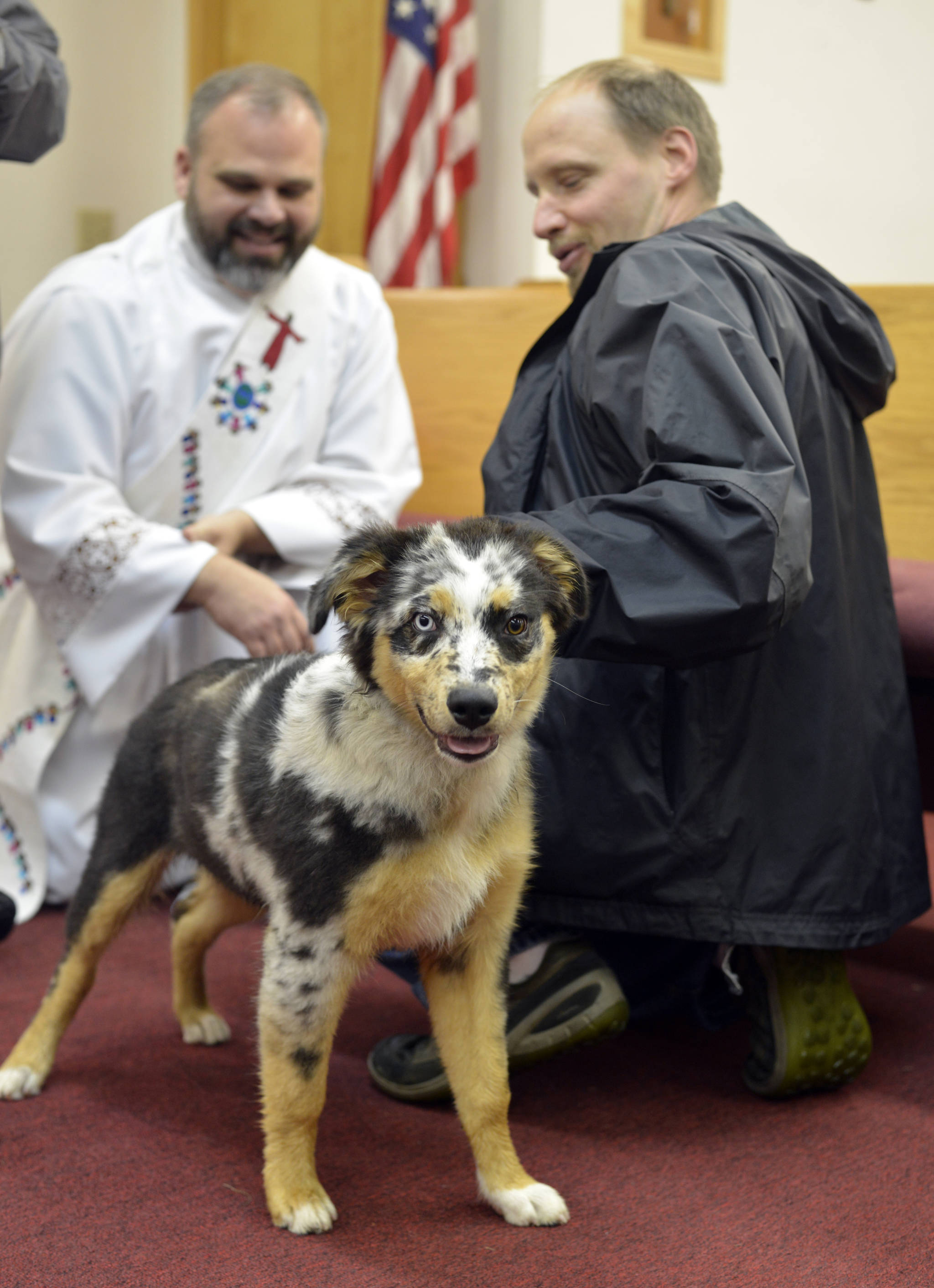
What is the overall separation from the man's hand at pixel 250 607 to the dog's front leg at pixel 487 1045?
948mm

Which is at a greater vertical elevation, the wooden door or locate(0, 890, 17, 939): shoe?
the wooden door

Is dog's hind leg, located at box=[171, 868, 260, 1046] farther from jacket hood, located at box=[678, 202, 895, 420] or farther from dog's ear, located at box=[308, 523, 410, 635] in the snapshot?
jacket hood, located at box=[678, 202, 895, 420]

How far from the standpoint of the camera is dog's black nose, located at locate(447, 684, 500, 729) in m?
1.32

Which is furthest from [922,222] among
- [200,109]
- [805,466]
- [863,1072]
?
[863,1072]

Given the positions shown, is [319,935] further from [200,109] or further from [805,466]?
[200,109]

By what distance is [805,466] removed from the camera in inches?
74.3

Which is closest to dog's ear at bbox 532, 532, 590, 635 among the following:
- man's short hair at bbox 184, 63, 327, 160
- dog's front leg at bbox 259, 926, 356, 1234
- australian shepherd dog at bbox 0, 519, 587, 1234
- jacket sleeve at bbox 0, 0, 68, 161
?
australian shepherd dog at bbox 0, 519, 587, 1234

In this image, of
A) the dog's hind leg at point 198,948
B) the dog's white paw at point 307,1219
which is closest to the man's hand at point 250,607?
the dog's hind leg at point 198,948

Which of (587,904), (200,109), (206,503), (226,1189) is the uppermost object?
(200,109)

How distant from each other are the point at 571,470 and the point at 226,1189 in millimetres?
1105

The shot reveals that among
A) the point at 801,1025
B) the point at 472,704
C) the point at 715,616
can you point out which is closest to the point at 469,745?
the point at 472,704

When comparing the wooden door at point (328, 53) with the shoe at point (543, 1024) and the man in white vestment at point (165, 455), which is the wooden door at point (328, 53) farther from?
the shoe at point (543, 1024)

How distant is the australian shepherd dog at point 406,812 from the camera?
1402mm

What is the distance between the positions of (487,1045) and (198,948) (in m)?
0.68
